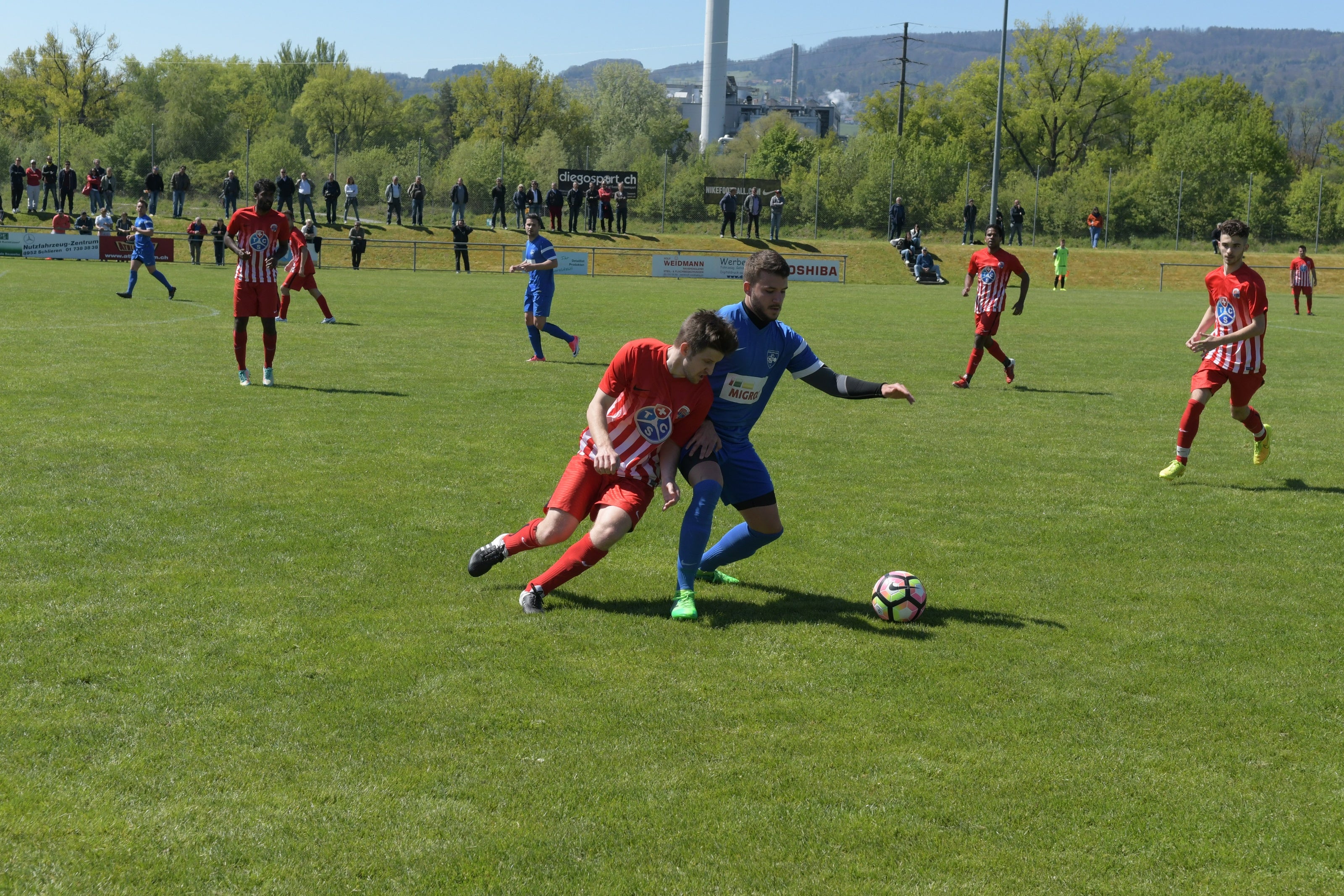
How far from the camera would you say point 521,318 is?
24.4m

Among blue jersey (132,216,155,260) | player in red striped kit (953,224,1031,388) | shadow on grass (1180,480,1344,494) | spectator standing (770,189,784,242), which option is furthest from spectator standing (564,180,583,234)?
shadow on grass (1180,480,1344,494)

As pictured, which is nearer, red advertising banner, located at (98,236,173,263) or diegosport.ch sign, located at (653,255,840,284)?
red advertising banner, located at (98,236,173,263)

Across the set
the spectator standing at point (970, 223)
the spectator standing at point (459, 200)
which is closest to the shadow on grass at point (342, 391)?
the spectator standing at point (459, 200)

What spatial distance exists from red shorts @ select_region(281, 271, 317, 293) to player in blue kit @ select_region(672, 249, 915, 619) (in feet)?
53.7

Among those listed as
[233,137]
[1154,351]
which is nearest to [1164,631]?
[1154,351]

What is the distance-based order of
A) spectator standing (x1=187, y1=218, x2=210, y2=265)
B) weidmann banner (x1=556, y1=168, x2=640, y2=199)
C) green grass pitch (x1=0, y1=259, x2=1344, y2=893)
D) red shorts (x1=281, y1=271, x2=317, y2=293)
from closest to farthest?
green grass pitch (x1=0, y1=259, x2=1344, y2=893), red shorts (x1=281, y1=271, x2=317, y2=293), spectator standing (x1=187, y1=218, x2=210, y2=265), weidmann banner (x1=556, y1=168, x2=640, y2=199)

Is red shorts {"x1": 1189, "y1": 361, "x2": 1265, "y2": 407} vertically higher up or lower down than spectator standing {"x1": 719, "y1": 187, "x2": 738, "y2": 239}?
lower down

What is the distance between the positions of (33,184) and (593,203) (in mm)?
20351

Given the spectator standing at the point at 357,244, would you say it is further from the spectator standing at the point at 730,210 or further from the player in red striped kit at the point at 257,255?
the player in red striped kit at the point at 257,255

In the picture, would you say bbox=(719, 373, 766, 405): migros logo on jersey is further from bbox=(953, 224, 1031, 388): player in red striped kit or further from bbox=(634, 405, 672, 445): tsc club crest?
bbox=(953, 224, 1031, 388): player in red striped kit

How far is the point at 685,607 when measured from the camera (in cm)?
616

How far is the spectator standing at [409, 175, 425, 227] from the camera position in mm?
47094

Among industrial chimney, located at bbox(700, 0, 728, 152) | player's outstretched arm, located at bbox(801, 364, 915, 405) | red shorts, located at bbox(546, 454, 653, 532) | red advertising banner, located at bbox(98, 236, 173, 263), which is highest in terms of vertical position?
industrial chimney, located at bbox(700, 0, 728, 152)

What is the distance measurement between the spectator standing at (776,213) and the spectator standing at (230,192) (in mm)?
19954
